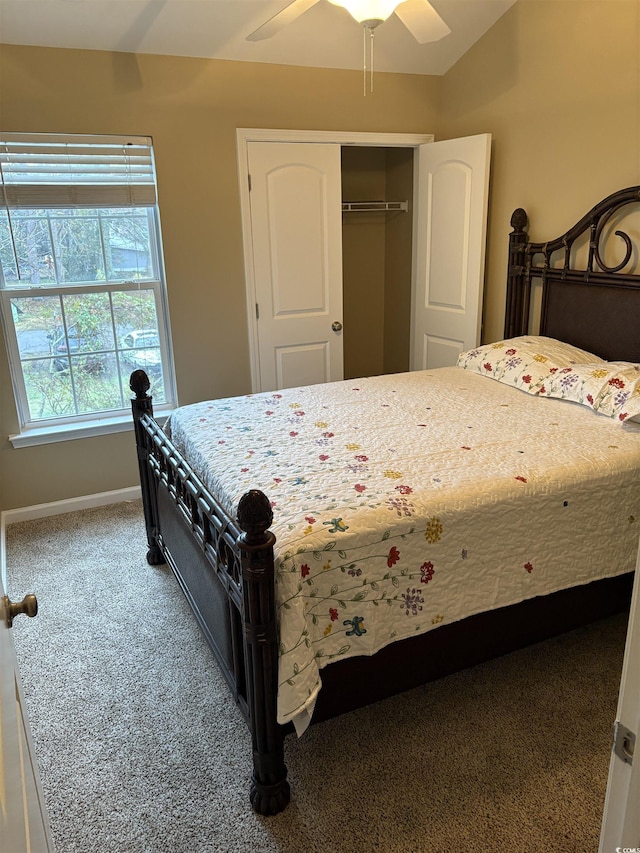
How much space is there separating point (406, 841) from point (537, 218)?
123 inches

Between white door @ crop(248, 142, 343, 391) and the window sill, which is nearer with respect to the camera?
the window sill

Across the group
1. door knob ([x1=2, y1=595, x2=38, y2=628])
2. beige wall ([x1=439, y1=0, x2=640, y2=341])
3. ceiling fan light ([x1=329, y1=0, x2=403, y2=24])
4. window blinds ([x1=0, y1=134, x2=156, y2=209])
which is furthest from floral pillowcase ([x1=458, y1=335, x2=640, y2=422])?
door knob ([x1=2, y1=595, x2=38, y2=628])

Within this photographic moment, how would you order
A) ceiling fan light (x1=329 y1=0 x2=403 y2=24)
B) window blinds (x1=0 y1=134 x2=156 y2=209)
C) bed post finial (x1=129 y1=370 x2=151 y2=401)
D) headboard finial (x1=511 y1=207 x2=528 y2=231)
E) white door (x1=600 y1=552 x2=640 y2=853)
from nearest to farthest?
white door (x1=600 y1=552 x2=640 y2=853) → ceiling fan light (x1=329 y1=0 x2=403 y2=24) → bed post finial (x1=129 y1=370 x2=151 y2=401) → window blinds (x1=0 y1=134 x2=156 y2=209) → headboard finial (x1=511 y1=207 x2=528 y2=231)

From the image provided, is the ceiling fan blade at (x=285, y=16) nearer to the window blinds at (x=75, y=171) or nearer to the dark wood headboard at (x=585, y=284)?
the window blinds at (x=75, y=171)

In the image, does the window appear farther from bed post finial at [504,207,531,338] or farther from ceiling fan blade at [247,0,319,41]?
bed post finial at [504,207,531,338]

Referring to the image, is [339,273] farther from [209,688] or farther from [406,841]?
[406,841]

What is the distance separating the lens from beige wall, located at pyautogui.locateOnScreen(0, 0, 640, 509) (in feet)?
10.1

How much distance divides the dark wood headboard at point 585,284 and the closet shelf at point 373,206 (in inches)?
46.1

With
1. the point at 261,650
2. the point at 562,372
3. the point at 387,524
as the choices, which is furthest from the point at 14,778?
the point at 562,372

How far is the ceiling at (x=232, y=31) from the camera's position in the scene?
2.94 meters

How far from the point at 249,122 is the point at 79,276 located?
1.31 meters

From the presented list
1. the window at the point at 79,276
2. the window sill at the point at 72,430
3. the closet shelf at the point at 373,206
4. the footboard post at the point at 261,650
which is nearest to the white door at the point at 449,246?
the closet shelf at the point at 373,206

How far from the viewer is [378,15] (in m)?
2.21

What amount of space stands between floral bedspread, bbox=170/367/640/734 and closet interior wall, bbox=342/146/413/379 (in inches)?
88.2
